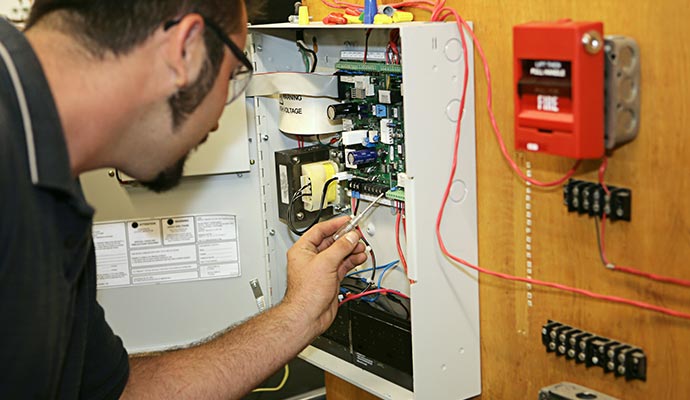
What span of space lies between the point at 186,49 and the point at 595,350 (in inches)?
37.5

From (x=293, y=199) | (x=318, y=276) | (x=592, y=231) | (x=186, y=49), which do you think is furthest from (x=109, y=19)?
(x=293, y=199)

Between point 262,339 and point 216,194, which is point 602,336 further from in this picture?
point 216,194

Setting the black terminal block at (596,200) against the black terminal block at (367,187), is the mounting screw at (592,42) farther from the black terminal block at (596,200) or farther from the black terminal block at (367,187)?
the black terminal block at (367,187)

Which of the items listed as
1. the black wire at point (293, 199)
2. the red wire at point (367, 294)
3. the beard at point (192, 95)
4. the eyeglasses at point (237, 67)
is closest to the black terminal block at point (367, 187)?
the black wire at point (293, 199)

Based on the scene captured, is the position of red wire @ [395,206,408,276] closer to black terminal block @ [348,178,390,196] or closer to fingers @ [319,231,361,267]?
black terminal block @ [348,178,390,196]

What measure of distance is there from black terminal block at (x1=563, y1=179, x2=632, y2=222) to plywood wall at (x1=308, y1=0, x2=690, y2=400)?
0.02 m

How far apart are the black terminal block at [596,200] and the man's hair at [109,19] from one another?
801 mm

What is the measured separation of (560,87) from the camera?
57.5 inches

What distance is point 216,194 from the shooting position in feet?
7.53

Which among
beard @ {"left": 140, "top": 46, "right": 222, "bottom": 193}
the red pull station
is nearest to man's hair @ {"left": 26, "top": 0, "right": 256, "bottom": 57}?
beard @ {"left": 140, "top": 46, "right": 222, "bottom": 193}

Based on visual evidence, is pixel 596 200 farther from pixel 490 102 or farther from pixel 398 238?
pixel 398 238

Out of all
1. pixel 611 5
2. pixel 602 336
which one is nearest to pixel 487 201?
pixel 602 336

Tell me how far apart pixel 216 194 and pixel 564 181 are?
3.19 ft

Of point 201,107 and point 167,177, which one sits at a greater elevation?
point 201,107
